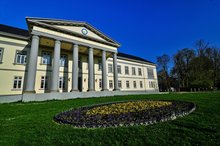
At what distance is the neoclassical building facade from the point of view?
16641mm

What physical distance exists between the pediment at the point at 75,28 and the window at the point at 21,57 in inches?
195

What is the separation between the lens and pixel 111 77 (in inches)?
1152

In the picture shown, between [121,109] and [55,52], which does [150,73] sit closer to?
[55,52]

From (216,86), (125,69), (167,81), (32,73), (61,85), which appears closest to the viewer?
(32,73)

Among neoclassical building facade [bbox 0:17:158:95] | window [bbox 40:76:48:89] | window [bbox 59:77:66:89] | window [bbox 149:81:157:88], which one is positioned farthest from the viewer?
window [bbox 149:81:157:88]

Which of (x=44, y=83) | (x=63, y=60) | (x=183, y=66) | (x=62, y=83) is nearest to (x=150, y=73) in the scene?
(x=183, y=66)

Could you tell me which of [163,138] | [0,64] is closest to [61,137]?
[163,138]

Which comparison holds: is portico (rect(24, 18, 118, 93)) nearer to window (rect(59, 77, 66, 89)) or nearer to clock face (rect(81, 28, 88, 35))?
clock face (rect(81, 28, 88, 35))

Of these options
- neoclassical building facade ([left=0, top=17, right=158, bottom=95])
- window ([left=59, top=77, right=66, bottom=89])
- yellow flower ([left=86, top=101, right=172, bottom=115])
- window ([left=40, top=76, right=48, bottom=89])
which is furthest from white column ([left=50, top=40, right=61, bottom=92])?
yellow flower ([left=86, top=101, right=172, bottom=115])

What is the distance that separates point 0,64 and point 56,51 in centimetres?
775

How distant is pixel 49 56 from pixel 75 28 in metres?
6.31

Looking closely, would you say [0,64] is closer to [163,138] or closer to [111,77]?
[111,77]

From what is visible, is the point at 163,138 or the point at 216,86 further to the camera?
the point at 216,86

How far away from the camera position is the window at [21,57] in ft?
63.2
